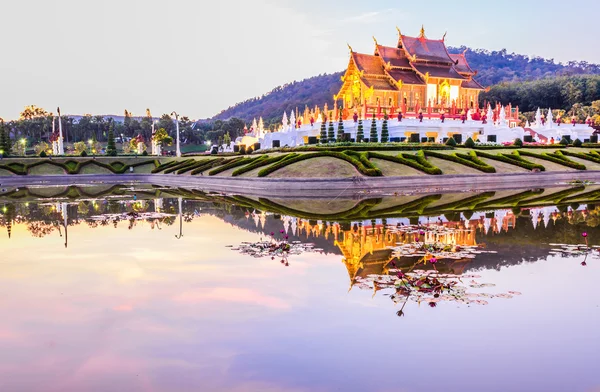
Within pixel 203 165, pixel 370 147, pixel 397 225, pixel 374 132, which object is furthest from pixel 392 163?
pixel 397 225

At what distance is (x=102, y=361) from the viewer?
6.78m

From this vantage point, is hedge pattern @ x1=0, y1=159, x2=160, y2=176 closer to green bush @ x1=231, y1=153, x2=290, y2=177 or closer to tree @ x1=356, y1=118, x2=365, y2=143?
green bush @ x1=231, y1=153, x2=290, y2=177

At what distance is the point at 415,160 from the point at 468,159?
→ 410 centimetres

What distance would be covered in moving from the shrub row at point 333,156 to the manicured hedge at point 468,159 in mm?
6421

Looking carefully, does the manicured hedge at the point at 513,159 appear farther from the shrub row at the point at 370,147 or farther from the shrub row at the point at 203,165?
the shrub row at the point at 203,165

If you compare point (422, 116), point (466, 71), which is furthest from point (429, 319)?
point (466, 71)

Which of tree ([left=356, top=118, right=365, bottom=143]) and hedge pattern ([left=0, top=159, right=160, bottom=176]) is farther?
hedge pattern ([left=0, top=159, right=160, bottom=176])

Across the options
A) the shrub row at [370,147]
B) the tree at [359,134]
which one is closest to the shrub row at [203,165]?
the shrub row at [370,147]

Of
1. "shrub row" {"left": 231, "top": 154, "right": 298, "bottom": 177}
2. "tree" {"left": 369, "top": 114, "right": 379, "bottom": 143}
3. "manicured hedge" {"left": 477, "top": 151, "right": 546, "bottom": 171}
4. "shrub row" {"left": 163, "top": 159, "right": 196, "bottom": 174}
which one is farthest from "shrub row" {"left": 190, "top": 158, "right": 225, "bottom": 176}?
"manicured hedge" {"left": 477, "top": 151, "right": 546, "bottom": 171}

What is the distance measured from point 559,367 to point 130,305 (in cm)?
638

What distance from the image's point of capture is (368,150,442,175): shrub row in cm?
3375

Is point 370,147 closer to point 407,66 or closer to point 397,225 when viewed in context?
point 397,225

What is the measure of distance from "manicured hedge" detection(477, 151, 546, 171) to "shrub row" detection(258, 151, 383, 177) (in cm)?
1049

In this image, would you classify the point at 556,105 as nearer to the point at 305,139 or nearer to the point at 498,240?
the point at 305,139
